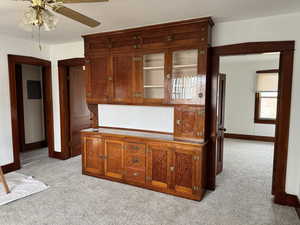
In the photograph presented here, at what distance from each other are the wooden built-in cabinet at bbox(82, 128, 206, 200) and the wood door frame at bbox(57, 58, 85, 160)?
1.12 metres

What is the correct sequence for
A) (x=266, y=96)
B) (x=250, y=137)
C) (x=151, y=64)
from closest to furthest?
1. (x=151, y=64)
2. (x=266, y=96)
3. (x=250, y=137)

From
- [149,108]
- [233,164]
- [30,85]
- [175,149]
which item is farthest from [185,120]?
[30,85]

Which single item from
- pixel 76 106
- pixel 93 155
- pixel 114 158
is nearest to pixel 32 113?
pixel 76 106

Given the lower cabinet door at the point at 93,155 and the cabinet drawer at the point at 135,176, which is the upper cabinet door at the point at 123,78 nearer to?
the lower cabinet door at the point at 93,155

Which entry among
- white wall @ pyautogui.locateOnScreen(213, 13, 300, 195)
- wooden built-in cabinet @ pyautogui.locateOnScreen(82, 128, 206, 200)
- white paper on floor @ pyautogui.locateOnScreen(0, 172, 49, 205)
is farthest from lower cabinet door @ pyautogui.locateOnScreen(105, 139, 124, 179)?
white wall @ pyautogui.locateOnScreen(213, 13, 300, 195)

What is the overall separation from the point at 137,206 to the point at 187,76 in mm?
1908

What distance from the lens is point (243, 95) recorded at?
21.5ft

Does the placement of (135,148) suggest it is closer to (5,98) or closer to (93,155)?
(93,155)

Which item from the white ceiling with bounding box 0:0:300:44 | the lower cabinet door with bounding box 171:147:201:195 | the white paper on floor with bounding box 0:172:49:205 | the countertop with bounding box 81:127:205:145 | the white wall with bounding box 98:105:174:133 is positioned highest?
the white ceiling with bounding box 0:0:300:44

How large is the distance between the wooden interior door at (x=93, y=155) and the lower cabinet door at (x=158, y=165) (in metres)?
0.91

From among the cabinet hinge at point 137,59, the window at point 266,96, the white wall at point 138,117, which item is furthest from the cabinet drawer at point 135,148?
the window at point 266,96

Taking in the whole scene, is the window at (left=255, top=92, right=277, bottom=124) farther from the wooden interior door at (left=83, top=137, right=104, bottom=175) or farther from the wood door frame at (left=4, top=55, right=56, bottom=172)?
the wood door frame at (left=4, top=55, right=56, bottom=172)

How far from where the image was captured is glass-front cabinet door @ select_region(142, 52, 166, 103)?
309 cm

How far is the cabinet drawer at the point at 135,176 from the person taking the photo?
3.13 metres
